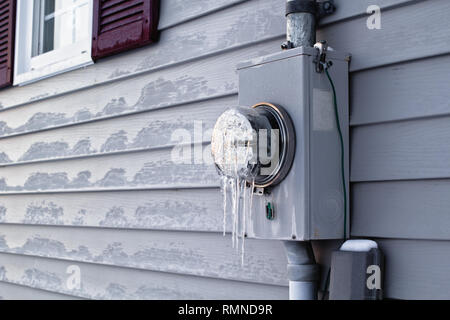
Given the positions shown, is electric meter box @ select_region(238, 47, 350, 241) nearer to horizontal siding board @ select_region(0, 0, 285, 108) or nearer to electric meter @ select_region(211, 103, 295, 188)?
electric meter @ select_region(211, 103, 295, 188)

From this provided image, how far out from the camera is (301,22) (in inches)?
71.1

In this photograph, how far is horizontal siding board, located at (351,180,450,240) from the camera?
1.55 meters

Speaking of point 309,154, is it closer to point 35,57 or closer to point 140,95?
point 140,95

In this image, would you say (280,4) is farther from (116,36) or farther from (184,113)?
(116,36)

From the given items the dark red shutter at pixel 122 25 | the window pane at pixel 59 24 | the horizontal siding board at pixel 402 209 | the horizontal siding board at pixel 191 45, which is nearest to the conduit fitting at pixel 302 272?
the horizontal siding board at pixel 402 209

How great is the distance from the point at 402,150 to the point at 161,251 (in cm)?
117

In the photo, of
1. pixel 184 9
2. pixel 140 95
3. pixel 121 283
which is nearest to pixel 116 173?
pixel 140 95

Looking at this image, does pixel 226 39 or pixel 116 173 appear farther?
pixel 116 173

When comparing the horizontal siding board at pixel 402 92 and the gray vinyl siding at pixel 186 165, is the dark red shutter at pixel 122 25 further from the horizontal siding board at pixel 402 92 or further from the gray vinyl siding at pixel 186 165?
the horizontal siding board at pixel 402 92

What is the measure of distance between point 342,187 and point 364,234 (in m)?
0.14

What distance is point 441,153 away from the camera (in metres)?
1.56

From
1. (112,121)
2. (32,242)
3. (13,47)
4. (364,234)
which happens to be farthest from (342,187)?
(13,47)

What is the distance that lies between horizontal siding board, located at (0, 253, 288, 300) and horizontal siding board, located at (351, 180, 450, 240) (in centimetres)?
39

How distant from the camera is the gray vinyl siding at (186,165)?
1.61 metres
